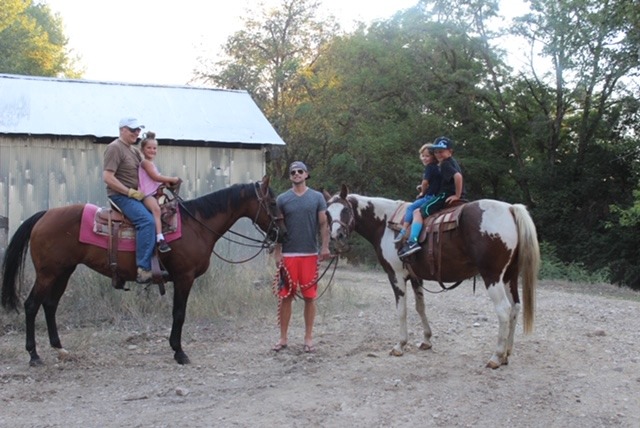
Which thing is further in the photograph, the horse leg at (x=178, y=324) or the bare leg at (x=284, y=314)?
the bare leg at (x=284, y=314)

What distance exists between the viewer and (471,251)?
23.5ft

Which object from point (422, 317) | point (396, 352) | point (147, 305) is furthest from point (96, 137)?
point (396, 352)

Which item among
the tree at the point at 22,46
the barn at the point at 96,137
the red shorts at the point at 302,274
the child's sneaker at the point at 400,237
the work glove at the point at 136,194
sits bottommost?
the red shorts at the point at 302,274

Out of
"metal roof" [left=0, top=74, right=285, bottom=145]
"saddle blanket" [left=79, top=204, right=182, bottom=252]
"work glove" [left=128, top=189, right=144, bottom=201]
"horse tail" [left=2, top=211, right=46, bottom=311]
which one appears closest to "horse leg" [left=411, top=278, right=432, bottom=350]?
"saddle blanket" [left=79, top=204, right=182, bottom=252]

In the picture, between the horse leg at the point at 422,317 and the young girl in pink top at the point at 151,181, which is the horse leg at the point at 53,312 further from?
the horse leg at the point at 422,317

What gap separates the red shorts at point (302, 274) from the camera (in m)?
7.52

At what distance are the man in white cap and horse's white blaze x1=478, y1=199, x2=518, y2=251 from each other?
11.4 ft

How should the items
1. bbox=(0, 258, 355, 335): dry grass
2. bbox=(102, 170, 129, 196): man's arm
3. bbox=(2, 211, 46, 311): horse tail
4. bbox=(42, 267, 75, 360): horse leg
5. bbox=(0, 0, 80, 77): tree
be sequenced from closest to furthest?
1. bbox=(102, 170, 129, 196): man's arm
2. bbox=(42, 267, 75, 360): horse leg
3. bbox=(2, 211, 46, 311): horse tail
4. bbox=(0, 258, 355, 335): dry grass
5. bbox=(0, 0, 80, 77): tree

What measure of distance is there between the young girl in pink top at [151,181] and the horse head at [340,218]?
1.84 m

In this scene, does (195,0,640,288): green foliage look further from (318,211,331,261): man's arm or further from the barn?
(318,211,331,261): man's arm

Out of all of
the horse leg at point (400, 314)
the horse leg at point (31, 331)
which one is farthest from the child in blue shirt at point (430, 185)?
the horse leg at point (31, 331)

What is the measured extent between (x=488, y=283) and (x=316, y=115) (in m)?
20.2

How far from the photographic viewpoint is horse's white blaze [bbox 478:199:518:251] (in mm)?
6957

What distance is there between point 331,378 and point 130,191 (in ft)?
9.33
